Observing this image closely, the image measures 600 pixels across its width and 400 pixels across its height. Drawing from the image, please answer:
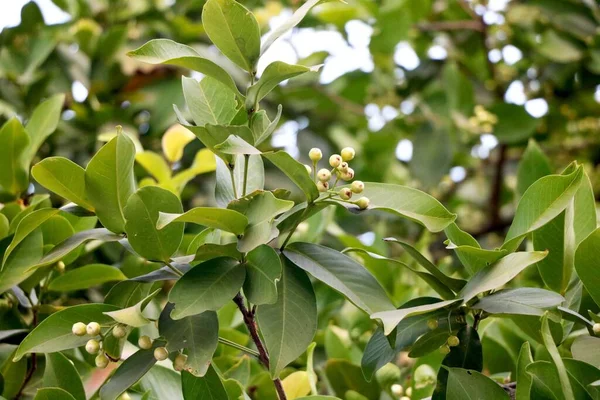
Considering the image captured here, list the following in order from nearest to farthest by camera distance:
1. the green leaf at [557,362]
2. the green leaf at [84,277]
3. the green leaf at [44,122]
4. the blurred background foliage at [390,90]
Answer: the green leaf at [557,362], the green leaf at [84,277], the green leaf at [44,122], the blurred background foliage at [390,90]

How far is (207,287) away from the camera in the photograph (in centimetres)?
81

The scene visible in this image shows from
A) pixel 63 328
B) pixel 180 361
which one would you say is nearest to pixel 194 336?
pixel 180 361

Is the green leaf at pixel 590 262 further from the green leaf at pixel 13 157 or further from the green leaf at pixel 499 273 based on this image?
the green leaf at pixel 13 157

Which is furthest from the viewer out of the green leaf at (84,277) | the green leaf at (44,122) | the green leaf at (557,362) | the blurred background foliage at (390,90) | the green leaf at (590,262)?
the blurred background foliage at (390,90)

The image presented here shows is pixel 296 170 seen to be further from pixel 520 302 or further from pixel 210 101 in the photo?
pixel 520 302

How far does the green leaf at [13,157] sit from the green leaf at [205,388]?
1.69ft

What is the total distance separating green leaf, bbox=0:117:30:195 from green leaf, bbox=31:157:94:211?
0.36 meters

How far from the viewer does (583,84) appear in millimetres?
2445

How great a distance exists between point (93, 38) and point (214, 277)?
1.65 meters

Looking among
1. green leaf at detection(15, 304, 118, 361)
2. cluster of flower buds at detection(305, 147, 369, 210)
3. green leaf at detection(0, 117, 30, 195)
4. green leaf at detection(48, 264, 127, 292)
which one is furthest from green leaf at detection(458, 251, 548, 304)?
green leaf at detection(0, 117, 30, 195)

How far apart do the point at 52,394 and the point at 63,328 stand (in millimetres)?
71

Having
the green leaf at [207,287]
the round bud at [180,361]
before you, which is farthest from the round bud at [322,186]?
the round bud at [180,361]

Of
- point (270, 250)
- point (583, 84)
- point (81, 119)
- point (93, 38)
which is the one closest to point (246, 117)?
point (270, 250)

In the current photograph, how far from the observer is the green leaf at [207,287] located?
2.61 ft
